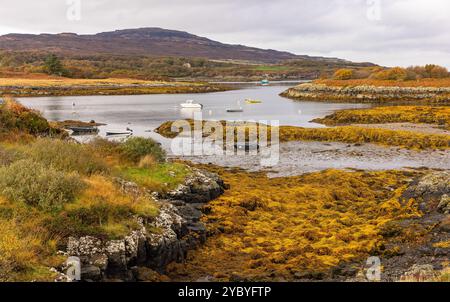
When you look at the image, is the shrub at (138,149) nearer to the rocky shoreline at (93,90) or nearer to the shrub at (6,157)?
the shrub at (6,157)

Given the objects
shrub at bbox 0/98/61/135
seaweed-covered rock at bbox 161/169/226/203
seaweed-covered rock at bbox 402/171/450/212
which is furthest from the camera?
shrub at bbox 0/98/61/135

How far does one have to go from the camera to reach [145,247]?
40.6 ft

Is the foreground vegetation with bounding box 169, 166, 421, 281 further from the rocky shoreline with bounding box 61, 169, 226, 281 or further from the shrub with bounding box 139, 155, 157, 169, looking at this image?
the shrub with bounding box 139, 155, 157, 169

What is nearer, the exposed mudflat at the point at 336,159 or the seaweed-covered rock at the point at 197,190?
the seaweed-covered rock at the point at 197,190

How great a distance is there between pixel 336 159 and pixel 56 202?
72.0ft

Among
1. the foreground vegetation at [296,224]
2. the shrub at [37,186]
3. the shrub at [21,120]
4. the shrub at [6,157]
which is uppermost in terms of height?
the shrub at [21,120]

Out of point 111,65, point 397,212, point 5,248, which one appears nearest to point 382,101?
point 397,212

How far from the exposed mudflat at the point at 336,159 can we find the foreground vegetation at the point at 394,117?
15.3 metres

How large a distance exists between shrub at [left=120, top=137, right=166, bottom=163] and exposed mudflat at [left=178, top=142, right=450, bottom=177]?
7.32 m

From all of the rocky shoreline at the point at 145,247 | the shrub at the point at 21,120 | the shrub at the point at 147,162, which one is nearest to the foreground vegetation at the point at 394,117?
the shrub at the point at 21,120

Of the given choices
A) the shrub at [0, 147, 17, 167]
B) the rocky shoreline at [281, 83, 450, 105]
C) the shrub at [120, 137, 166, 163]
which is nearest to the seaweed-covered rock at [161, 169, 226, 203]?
the shrub at [120, 137, 166, 163]

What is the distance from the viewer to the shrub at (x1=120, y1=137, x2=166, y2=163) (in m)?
20.7

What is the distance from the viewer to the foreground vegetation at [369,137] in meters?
35.1

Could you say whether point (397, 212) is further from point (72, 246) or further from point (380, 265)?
point (72, 246)
